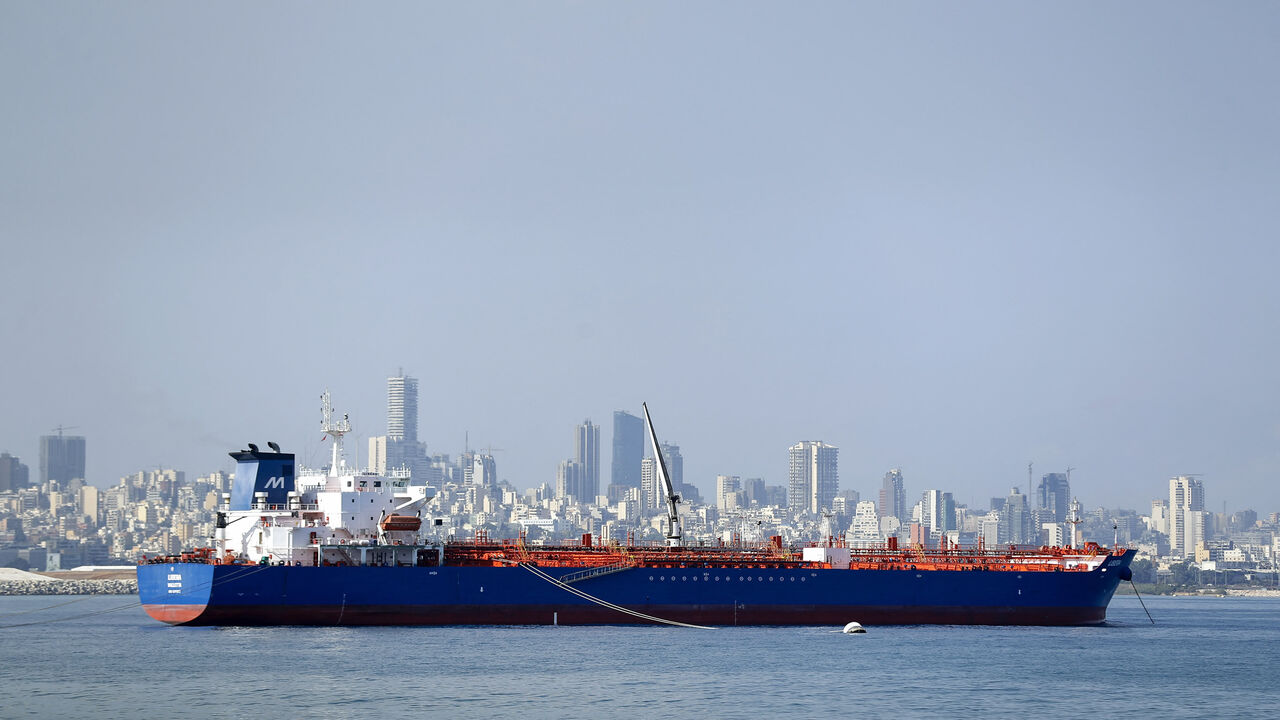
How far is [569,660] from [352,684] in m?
7.62

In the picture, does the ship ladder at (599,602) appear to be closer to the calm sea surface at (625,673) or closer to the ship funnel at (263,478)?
the calm sea surface at (625,673)

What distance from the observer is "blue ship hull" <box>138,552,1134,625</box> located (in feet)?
164

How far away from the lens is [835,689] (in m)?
38.3

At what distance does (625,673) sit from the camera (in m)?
40.4

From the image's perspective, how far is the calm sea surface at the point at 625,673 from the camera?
3500cm

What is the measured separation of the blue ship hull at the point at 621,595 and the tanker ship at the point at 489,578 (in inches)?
1.9

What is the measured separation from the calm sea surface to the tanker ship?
102 cm

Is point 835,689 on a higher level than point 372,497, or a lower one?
lower

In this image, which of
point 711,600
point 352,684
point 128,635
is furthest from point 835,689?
point 128,635

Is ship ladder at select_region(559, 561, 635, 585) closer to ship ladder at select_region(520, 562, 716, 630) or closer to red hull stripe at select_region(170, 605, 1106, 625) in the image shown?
ship ladder at select_region(520, 562, 716, 630)

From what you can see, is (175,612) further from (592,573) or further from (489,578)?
(592,573)

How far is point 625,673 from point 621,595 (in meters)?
13.3

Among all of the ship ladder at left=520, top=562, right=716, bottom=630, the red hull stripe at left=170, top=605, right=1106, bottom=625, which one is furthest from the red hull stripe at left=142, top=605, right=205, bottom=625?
the ship ladder at left=520, top=562, right=716, bottom=630

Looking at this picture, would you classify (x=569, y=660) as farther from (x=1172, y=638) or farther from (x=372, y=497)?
(x=1172, y=638)
